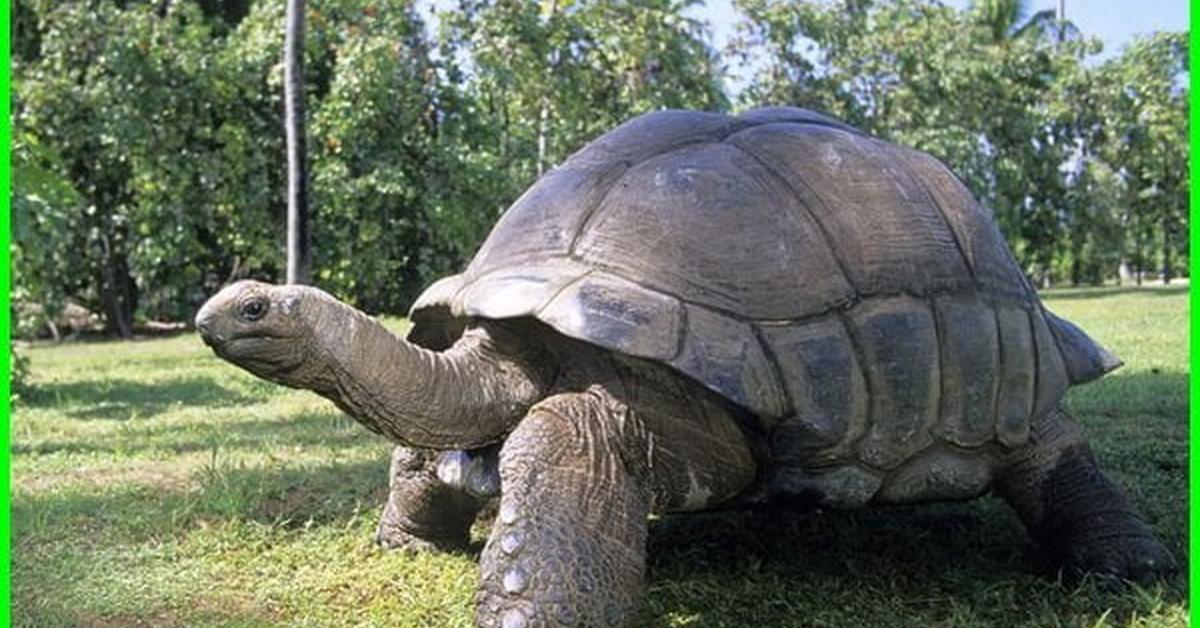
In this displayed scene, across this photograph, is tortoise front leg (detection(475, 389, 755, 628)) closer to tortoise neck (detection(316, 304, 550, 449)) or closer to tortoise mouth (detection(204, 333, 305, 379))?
tortoise neck (detection(316, 304, 550, 449))

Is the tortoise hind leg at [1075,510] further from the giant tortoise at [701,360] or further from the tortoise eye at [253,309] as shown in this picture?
the tortoise eye at [253,309]

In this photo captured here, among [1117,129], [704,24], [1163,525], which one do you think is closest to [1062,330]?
[1163,525]

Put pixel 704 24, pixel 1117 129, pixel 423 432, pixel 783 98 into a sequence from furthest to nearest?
pixel 1117 129 → pixel 783 98 → pixel 704 24 → pixel 423 432

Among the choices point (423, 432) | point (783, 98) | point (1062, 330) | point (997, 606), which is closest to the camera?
point (423, 432)

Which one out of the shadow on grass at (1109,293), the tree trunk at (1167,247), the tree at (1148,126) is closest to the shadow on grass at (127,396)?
the shadow on grass at (1109,293)

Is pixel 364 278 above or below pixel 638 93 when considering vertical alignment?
below

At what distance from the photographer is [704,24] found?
15344 mm

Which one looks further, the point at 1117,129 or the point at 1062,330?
the point at 1117,129

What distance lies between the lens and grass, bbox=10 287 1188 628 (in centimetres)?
262

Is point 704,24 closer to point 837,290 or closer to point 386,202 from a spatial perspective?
point 386,202

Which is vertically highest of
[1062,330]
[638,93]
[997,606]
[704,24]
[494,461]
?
[704,24]

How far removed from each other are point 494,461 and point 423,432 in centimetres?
20

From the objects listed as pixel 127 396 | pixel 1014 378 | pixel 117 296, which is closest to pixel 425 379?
pixel 1014 378

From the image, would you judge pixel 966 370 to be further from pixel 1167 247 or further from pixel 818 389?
pixel 1167 247
